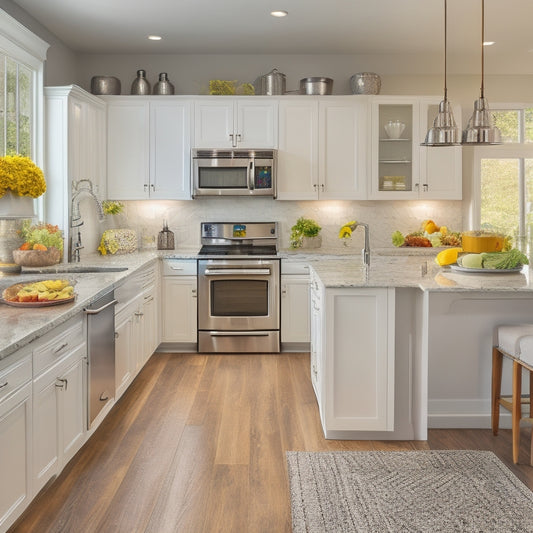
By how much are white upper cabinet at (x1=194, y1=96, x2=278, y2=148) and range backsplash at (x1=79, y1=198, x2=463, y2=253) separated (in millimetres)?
657

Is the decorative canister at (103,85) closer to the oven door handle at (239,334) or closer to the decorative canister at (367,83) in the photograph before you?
the decorative canister at (367,83)

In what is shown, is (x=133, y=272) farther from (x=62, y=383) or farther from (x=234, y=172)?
(x=234, y=172)

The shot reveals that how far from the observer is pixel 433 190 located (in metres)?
6.00

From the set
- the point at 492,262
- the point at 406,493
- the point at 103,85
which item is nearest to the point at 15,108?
the point at 103,85

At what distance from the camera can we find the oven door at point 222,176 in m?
5.86

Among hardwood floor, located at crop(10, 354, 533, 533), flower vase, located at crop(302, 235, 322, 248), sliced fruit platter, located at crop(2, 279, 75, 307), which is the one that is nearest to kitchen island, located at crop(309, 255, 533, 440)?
hardwood floor, located at crop(10, 354, 533, 533)

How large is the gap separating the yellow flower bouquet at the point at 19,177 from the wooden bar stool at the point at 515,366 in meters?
2.83

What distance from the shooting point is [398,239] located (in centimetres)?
584

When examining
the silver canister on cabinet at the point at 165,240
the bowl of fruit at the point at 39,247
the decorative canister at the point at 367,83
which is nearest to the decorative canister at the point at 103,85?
the silver canister on cabinet at the point at 165,240

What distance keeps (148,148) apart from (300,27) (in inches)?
72.7

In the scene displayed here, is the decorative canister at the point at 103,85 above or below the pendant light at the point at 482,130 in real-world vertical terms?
above

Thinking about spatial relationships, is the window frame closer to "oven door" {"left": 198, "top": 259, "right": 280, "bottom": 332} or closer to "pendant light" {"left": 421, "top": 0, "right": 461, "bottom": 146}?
"oven door" {"left": 198, "top": 259, "right": 280, "bottom": 332}

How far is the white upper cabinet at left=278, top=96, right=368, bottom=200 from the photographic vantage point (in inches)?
232

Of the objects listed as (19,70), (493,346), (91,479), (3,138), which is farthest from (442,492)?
(19,70)
